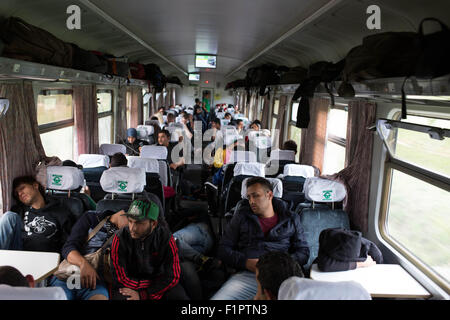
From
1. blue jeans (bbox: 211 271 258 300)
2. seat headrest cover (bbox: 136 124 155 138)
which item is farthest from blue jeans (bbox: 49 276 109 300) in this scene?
seat headrest cover (bbox: 136 124 155 138)

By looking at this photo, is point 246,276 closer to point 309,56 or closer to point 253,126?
point 309,56

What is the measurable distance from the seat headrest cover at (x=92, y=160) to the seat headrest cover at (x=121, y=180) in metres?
1.81

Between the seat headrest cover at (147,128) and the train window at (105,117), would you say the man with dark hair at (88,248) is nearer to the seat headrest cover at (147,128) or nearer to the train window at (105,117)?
the train window at (105,117)

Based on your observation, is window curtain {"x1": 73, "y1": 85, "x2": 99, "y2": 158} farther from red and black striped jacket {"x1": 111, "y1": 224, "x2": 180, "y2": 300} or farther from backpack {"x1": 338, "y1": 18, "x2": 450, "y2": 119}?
backpack {"x1": 338, "y1": 18, "x2": 450, "y2": 119}

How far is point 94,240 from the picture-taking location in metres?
3.54

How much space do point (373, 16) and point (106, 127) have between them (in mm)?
7200

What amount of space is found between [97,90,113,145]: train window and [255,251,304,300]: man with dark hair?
691cm

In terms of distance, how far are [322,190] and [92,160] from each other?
3.69 meters

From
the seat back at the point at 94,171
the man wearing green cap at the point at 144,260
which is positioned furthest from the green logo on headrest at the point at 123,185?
the seat back at the point at 94,171

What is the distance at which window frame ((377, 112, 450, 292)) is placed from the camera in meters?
3.18

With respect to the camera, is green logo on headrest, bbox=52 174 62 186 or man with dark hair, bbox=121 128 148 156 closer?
green logo on headrest, bbox=52 174 62 186

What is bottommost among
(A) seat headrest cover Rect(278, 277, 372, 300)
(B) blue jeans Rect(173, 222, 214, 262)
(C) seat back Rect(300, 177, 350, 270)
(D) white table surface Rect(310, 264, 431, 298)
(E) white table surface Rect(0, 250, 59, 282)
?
(B) blue jeans Rect(173, 222, 214, 262)

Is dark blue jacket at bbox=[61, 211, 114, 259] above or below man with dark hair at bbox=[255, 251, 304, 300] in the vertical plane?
below

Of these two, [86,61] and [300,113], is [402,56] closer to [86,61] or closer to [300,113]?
[300,113]
